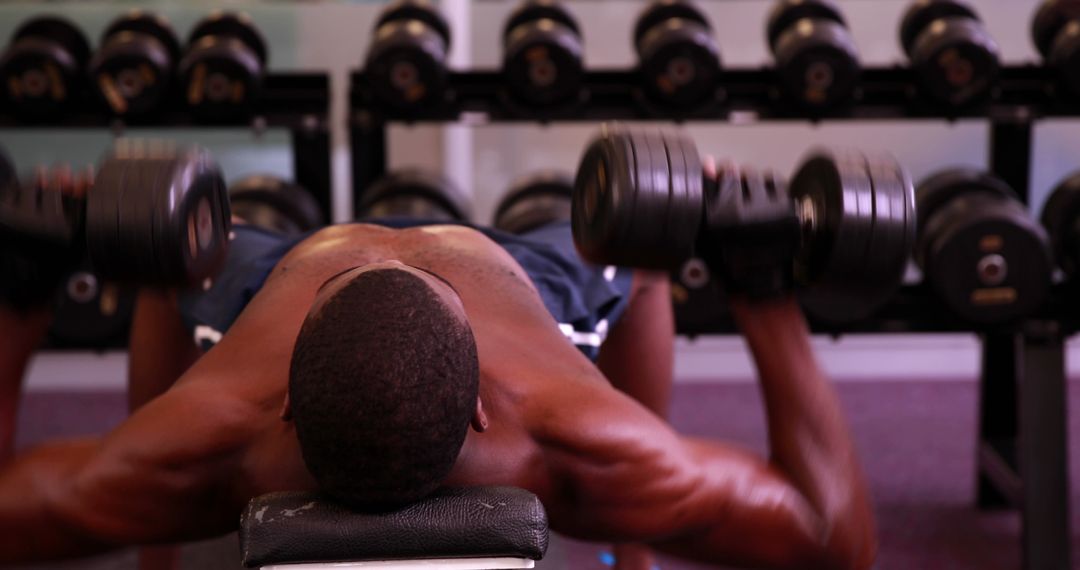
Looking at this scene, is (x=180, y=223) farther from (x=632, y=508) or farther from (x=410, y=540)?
(x=632, y=508)

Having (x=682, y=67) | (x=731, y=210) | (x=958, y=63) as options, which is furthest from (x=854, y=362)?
(x=731, y=210)

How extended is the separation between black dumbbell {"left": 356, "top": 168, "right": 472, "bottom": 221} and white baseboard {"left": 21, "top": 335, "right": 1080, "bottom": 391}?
5.30 feet

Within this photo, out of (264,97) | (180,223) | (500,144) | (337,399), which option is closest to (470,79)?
(264,97)

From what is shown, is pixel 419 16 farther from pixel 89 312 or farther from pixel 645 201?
pixel 645 201

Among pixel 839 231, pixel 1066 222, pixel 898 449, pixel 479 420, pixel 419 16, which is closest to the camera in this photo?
pixel 479 420

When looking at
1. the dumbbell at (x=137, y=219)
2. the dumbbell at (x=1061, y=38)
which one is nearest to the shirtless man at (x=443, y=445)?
the dumbbell at (x=137, y=219)

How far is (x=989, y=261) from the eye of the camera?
260 centimetres

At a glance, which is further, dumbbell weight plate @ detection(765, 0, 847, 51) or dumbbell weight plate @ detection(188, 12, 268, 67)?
dumbbell weight plate @ detection(188, 12, 268, 67)

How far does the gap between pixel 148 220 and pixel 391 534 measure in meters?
0.46

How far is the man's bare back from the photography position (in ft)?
4.36

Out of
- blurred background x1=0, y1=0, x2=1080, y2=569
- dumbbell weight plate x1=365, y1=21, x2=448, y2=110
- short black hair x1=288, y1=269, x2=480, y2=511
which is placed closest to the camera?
short black hair x1=288, y1=269, x2=480, y2=511

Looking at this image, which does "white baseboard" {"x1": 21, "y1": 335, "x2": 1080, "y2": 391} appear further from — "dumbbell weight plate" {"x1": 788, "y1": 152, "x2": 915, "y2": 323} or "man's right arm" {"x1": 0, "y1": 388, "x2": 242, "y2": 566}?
"man's right arm" {"x1": 0, "y1": 388, "x2": 242, "y2": 566}

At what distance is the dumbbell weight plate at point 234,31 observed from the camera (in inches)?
127

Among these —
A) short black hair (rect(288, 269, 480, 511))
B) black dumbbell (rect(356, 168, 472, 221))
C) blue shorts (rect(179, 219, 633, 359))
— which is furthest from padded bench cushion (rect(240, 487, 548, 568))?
black dumbbell (rect(356, 168, 472, 221))
